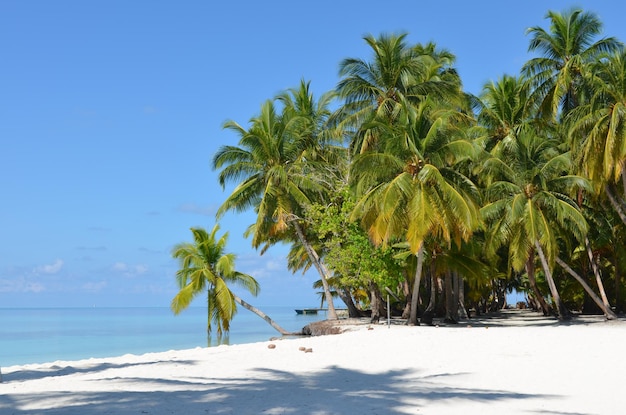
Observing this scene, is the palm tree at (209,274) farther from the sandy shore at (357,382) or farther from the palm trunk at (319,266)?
the sandy shore at (357,382)

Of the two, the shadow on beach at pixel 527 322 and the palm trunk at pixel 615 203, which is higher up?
the palm trunk at pixel 615 203

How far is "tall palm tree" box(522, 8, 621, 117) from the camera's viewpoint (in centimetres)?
2711

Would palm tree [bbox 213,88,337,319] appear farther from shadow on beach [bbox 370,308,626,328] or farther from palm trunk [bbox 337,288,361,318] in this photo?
shadow on beach [bbox 370,308,626,328]

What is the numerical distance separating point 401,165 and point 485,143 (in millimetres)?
9729

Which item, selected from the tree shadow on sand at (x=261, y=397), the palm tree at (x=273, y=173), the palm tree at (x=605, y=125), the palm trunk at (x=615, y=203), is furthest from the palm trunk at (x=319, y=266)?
the tree shadow on sand at (x=261, y=397)

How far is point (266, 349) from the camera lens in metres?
14.8

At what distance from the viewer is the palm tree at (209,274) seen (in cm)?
2817

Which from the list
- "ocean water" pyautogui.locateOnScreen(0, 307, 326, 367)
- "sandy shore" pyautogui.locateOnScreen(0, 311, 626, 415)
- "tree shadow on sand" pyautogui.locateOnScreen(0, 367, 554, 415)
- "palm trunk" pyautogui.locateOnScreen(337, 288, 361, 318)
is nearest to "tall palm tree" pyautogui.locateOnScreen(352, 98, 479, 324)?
"sandy shore" pyautogui.locateOnScreen(0, 311, 626, 415)

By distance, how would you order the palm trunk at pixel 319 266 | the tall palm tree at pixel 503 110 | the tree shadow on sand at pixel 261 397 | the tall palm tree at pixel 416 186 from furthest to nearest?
the tall palm tree at pixel 503 110 → the palm trunk at pixel 319 266 → the tall palm tree at pixel 416 186 → the tree shadow on sand at pixel 261 397

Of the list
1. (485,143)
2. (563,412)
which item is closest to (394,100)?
(485,143)

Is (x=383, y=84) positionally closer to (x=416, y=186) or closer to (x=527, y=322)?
(x=416, y=186)

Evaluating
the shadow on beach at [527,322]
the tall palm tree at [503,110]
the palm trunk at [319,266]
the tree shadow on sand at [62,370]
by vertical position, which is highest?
the tall palm tree at [503,110]

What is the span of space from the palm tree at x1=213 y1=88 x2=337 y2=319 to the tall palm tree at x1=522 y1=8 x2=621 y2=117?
10.8 metres

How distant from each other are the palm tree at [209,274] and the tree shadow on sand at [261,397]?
723 inches
